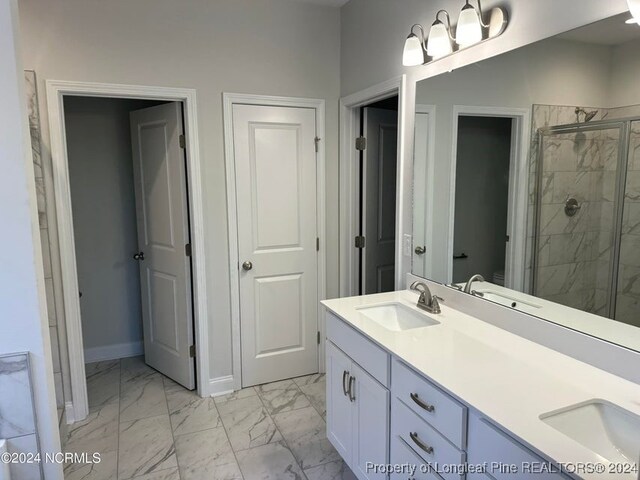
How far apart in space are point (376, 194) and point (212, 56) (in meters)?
1.48

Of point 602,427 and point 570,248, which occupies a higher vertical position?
point 570,248

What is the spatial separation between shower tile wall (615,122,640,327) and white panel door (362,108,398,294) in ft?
6.39

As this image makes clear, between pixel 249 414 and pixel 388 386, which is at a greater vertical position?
pixel 388 386

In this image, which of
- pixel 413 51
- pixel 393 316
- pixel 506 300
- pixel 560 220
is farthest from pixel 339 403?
pixel 413 51

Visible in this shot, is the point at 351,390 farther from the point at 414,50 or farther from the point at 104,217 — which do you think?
the point at 104,217

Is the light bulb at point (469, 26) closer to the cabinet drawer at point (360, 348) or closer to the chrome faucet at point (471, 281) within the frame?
the chrome faucet at point (471, 281)

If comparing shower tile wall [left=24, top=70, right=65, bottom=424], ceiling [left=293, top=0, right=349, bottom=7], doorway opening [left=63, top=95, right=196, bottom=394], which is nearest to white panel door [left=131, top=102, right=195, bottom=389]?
doorway opening [left=63, top=95, right=196, bottom=394]

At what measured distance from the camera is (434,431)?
54.9 inches

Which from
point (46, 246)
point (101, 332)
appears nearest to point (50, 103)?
point (46, 246)

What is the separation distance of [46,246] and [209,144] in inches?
45.5

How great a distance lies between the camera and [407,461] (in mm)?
1551

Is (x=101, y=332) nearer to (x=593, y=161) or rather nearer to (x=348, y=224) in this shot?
(x=348, y=224)

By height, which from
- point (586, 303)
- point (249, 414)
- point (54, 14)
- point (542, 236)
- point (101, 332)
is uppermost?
point (54, 14)

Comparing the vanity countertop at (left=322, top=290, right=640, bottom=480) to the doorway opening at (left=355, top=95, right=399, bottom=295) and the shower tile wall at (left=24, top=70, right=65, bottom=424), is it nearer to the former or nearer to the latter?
the doorway opening at (left=355, top=95, right=399, bottom=295)
